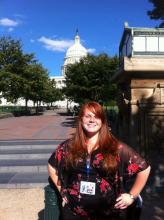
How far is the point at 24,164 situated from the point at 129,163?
704cm

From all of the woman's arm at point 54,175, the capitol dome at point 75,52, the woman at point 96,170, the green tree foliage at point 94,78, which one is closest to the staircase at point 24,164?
the woman's arm at point 54,175

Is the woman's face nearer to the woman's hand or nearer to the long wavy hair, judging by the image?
the long wavy hair

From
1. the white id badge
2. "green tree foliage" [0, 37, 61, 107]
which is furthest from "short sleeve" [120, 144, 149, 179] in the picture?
"green tree foliage" [0, 37, 61, 107]

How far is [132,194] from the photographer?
3.23 meters

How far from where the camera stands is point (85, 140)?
3268 millimetres

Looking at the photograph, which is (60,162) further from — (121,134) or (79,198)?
(121,134)

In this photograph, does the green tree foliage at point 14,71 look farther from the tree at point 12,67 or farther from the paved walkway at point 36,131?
the paved walkway at point 36,131

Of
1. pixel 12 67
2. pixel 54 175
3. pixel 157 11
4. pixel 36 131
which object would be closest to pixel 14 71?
pixel 12 67

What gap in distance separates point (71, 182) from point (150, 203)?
13.3ft

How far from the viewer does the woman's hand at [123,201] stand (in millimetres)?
3145

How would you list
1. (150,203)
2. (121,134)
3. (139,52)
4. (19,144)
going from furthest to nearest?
→ (19,144) < (121,134) < (139,52) < (150,203)

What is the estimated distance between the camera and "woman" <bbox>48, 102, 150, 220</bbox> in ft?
10.2

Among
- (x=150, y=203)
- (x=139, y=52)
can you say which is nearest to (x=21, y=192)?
(x=150, y=203)

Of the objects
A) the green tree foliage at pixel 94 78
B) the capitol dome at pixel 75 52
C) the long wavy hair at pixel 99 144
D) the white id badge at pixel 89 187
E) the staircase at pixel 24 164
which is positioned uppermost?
the capitol dome at pixel 75 52
